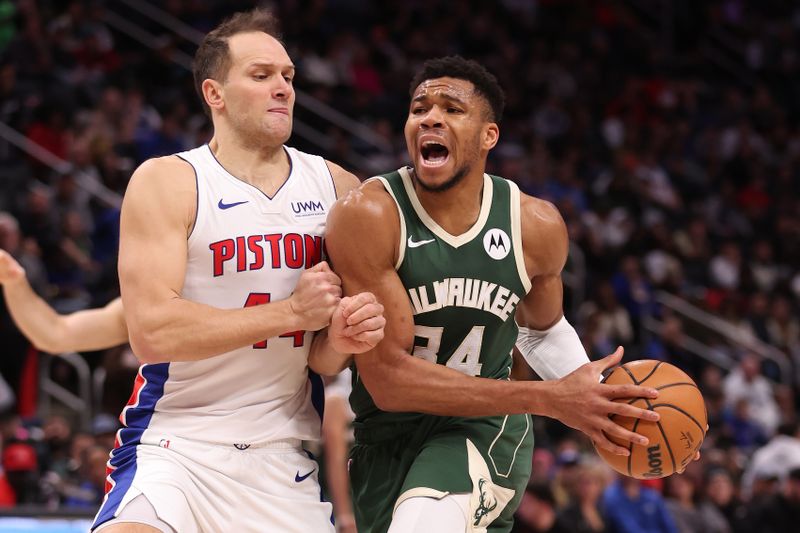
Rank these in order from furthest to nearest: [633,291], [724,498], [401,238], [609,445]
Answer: [633,291]
[724,498]
[401,238]
[609,445]

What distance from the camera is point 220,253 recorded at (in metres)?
4.02

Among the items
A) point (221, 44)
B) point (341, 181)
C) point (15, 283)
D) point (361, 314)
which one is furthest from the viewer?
point (15, 283)

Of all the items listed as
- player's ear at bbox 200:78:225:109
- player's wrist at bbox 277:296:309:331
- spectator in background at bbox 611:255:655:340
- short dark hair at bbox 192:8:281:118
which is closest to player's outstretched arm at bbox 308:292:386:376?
player's wrist at bbox 277:296:309:331

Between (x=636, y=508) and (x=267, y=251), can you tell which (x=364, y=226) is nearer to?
(x=267, y=251)

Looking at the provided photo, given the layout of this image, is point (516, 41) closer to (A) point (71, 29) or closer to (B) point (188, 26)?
(B) point (188, 26)

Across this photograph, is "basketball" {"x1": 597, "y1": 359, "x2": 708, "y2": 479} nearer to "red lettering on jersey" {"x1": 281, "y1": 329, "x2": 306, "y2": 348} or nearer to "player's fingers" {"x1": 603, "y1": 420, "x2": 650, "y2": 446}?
"player's fingers" {"x1": 603, "y1": 420, "x2": 650, "y2": 446}

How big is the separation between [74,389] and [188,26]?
5.44 m

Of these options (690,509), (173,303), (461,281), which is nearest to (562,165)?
(690,509)

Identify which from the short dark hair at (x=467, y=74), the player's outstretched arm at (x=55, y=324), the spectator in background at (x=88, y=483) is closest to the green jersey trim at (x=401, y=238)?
the short dark hair at (x=467, y=74)

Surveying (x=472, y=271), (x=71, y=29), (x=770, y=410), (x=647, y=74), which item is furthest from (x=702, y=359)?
(x=472, y=271)

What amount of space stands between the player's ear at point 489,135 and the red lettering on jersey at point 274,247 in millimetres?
856

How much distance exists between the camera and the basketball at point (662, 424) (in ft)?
12.7

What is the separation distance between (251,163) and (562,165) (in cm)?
1050

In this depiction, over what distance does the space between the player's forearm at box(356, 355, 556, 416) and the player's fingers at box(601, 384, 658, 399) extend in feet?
0.79
